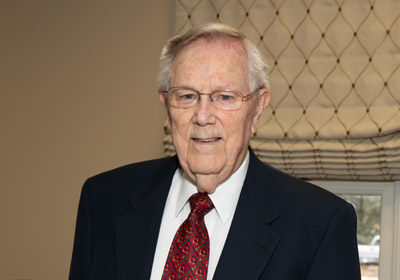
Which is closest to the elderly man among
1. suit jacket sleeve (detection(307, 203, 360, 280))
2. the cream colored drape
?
suit jacket sleeve (detection(307, 203, 360, 280))

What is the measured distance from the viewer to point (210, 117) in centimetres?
153

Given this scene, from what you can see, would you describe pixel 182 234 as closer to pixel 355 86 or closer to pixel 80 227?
pixel 80 227

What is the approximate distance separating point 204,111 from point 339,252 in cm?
46

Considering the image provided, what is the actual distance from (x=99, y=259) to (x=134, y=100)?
1.39m

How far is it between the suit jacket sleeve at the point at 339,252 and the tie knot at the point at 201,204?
0.29m

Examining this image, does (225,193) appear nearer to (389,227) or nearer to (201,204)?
(201,204)

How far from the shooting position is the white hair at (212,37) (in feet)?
5.28

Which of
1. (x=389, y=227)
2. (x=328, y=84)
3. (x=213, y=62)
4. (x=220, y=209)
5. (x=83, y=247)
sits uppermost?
(x=213, y=62)

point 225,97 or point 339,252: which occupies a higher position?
point 225,97

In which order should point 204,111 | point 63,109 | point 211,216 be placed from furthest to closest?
point 63,109, point 211,216, point 204,111

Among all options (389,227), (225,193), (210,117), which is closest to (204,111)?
(210,117)

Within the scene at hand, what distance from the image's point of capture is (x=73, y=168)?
119 inches

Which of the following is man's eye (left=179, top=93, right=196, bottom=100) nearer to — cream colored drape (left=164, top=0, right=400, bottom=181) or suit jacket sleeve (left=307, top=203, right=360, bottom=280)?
suit jacket sleeve (left=307, top=203, right=360, bottom=280)

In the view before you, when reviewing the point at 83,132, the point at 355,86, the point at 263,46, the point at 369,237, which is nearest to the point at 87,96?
the point at 83,132
